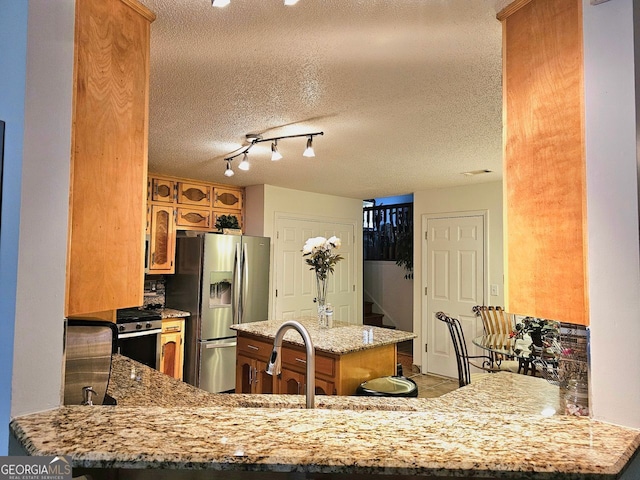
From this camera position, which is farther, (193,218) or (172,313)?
(193,218)

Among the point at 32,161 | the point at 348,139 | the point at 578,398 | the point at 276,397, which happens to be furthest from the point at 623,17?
the point at 348,139

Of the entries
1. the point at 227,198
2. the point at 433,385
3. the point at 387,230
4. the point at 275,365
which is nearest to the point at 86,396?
the point at 275,365

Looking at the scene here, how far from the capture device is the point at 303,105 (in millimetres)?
2344

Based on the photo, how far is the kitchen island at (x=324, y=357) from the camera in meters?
2.67

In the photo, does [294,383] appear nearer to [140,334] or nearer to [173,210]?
[140,334]

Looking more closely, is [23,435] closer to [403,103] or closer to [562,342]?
[562,342]

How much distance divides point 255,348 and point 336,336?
Answer: 71cm

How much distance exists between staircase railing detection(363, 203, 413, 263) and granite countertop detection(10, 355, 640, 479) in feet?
19.1

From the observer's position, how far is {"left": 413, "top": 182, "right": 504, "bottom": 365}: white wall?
4.61 meters

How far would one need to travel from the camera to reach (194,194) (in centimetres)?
472

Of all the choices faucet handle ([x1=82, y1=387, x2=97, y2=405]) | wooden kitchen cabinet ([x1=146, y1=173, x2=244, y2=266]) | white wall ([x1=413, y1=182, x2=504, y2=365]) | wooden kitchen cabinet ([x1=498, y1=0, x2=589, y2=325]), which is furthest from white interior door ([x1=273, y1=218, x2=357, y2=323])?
wooden kitchen cabinet ([x1=498, y1=0, x2=589, y2=325])

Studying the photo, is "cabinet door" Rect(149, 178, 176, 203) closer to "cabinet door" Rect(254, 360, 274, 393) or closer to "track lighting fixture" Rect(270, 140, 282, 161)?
"track lighting fixture" Rect(270, 140, 282, 161)

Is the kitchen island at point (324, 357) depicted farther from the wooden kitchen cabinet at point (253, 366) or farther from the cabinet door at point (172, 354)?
the cabinet door at point (172, 354)

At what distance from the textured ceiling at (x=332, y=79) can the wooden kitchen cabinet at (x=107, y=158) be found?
0.74ft
